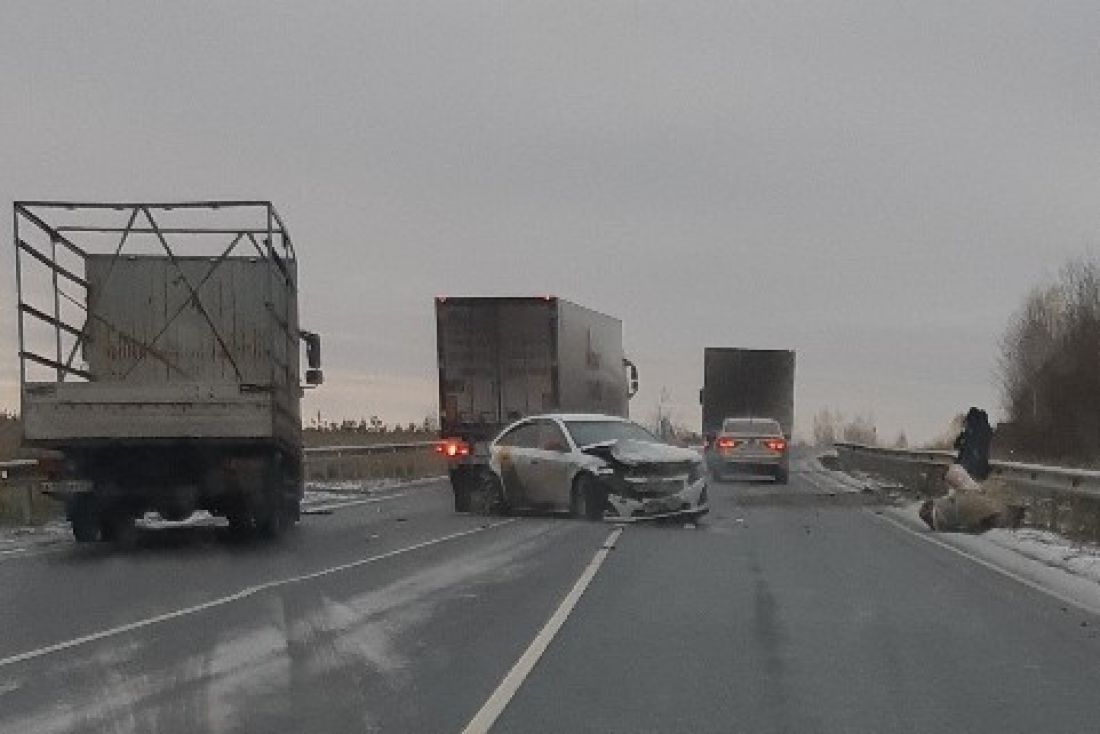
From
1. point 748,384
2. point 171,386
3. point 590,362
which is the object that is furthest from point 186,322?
point 748,384

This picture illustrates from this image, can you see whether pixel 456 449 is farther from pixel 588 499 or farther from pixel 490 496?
pixel 588 499

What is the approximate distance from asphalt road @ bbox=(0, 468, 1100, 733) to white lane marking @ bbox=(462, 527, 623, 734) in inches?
2.3

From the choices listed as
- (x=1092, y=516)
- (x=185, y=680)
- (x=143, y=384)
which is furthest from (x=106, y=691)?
(x=1092, y=516)

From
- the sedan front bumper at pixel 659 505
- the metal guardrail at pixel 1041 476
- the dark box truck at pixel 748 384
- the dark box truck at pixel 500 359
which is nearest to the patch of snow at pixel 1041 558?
the metal guardrail at pixel 1041 476

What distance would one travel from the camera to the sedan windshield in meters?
21.7

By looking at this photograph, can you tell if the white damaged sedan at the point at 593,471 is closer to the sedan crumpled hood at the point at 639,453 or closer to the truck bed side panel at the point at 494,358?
the sedan crumpled hood at the point at 639,453

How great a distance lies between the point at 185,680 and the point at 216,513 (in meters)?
11.0

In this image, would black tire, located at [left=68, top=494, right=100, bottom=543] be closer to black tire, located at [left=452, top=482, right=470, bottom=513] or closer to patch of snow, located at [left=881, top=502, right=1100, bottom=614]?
black tire, located at [left=452, top=482, right=470, bottom=513]

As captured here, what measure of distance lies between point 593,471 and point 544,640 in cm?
1125

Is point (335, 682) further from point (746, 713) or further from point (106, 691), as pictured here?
point (746, 713)

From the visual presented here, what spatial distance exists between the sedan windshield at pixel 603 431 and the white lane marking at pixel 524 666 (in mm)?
7578

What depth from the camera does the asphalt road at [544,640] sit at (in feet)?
24.2

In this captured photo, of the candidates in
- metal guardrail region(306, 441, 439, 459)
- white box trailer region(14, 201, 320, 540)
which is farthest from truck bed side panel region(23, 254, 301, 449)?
metal guardrail region(306, 441, 439, 459)

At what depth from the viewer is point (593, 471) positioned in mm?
21047
